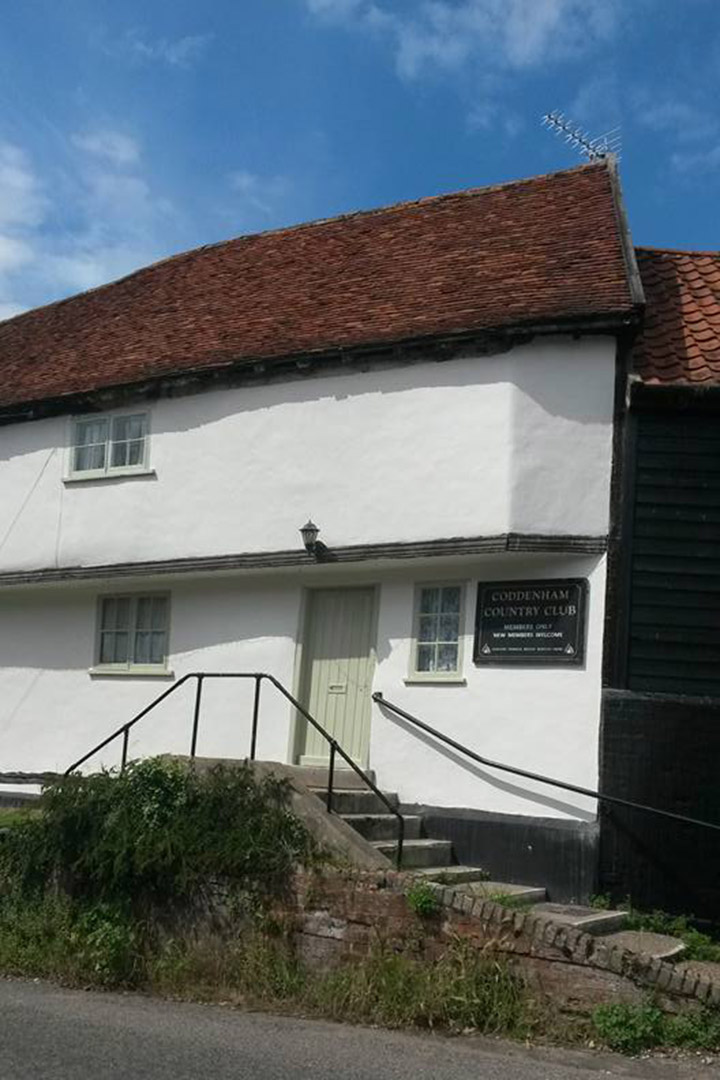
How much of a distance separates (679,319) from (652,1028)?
7355 mm

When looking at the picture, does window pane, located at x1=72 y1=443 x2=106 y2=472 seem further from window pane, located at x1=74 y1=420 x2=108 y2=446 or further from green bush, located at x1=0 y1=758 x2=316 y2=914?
green bush, located at x1=0 y1=758 x2=316 y2=914

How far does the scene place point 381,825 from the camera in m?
11.1

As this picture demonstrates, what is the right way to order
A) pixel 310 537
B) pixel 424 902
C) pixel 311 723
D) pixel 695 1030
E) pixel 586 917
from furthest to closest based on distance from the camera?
pixel 310 537 → pixel 311 723 → pixel 586 917 → pixel 424 902 → pixel 695 1030

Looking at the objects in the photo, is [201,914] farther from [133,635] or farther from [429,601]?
[133,635]

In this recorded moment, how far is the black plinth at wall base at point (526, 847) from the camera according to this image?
10.5 meters

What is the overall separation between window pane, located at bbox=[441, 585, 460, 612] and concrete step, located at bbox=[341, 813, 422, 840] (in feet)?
Result: 6.61

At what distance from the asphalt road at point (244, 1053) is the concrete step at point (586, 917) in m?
1.41

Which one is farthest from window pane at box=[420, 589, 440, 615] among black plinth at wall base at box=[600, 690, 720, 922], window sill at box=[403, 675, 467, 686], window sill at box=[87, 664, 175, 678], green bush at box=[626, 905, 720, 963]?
green bush at box=[626, 905, 720, 963]

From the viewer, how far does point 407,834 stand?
11227 millimetres

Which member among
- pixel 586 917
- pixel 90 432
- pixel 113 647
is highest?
pixel 90 432

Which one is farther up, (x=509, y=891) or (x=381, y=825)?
(x=381, y=825)

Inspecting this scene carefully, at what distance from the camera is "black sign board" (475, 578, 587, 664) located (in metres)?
11.0

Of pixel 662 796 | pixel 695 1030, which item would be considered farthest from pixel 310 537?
pixel 695 1030

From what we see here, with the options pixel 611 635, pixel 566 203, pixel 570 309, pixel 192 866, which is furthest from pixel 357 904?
pixel 566 203
